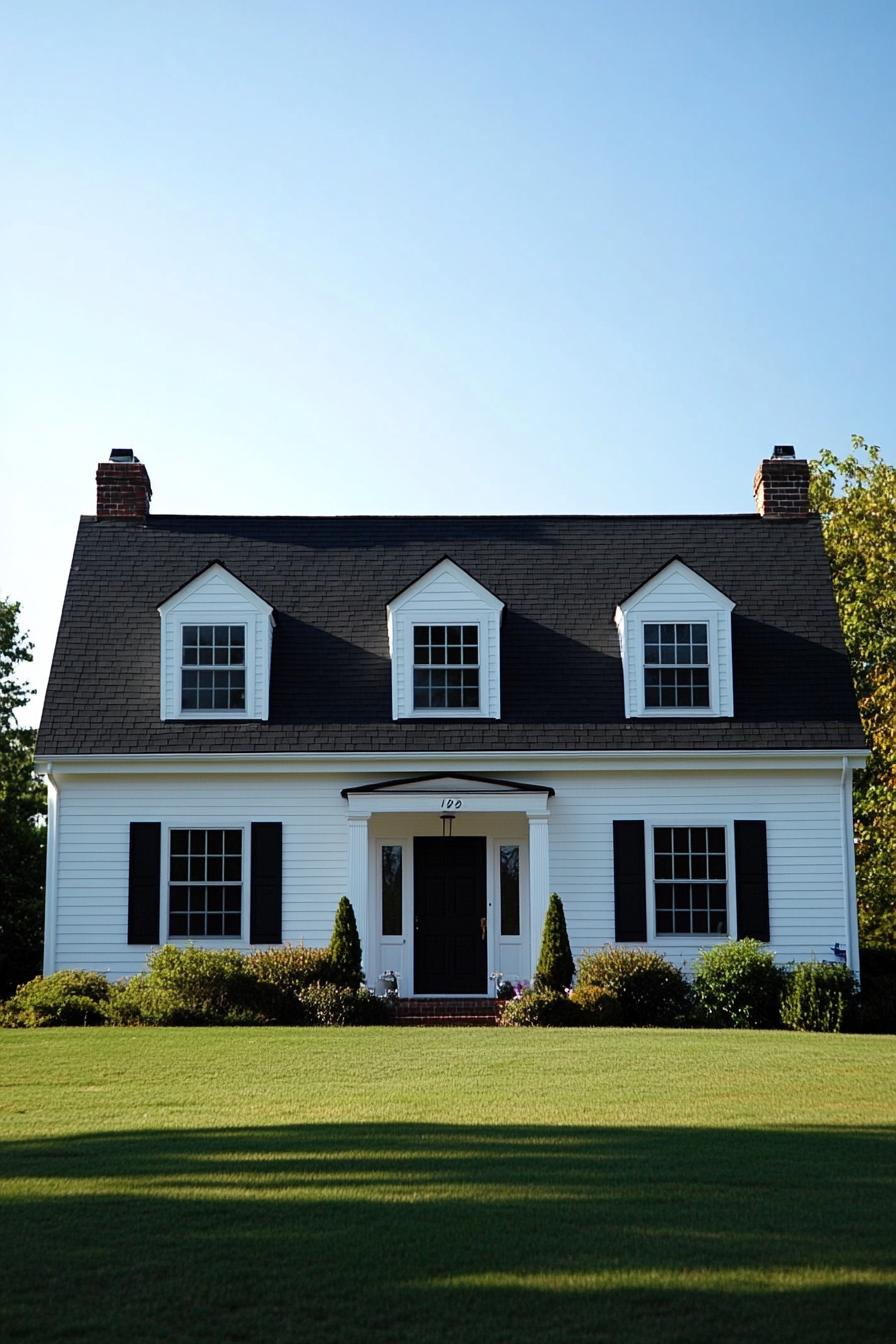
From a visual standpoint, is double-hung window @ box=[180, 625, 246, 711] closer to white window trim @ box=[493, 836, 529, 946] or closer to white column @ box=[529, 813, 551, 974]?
white window trim @ box=[493, 836, 529, 946]

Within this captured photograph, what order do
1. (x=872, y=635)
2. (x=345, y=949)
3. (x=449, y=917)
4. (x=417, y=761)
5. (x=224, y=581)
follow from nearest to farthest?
(x=345, y=949)
(x=417, y=761)
(x=449, y=917)
(x=224, y=581)
(x=872, y=635)

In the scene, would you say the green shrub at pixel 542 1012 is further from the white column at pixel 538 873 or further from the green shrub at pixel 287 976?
the green shrub at pixel 287 976

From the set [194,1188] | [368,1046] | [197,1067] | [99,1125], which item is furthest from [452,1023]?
[194,1188]

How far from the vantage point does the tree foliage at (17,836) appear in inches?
1019

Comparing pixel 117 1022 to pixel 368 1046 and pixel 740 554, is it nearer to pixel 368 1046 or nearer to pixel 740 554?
pixel 368 1046

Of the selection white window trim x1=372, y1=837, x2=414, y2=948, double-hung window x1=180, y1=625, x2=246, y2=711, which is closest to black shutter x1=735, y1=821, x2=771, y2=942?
white window trim x1=372, y1=837, x2=414, y2=948

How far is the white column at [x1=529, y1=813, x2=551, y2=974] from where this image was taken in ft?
69.7

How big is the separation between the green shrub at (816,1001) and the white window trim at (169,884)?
7.83m

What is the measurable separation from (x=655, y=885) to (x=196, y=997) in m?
7.02

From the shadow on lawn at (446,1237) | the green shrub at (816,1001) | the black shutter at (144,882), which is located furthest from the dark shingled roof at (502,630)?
the shadow on lawn at (446,1237)

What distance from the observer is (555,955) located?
20.2 meters

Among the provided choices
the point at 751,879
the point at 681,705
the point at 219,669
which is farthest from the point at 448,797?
the point at 751,879

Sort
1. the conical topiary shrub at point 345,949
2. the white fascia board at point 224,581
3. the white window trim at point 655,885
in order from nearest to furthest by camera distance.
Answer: the conical topiary shrub at point 345,949 → the white window trim at point 655,885 → the white fascia board at point 224,581

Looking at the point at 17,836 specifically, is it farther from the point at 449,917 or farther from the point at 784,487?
the point at 784,487
